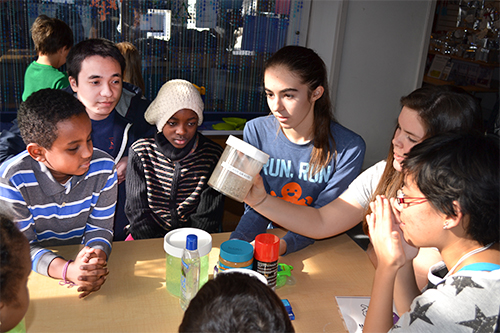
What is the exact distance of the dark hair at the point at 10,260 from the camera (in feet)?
2.77

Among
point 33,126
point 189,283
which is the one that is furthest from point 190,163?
point 189,283

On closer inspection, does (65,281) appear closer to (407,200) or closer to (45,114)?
(45,114)

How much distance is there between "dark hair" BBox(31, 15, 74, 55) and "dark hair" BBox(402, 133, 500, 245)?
8.46 ft

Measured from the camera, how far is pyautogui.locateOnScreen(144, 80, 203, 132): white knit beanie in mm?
1902

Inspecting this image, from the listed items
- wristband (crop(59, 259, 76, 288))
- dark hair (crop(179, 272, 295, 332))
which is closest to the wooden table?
wristband (crop(59, 259, 76, 288))

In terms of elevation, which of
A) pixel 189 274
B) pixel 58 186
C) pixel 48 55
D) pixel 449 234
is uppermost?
pixel 48 55

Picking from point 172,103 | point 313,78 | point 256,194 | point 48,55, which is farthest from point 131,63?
point 256,194

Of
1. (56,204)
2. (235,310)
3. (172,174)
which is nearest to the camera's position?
(235,310)

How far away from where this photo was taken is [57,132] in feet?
4.71

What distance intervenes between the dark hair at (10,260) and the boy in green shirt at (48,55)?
197 centimetres

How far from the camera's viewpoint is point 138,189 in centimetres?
189

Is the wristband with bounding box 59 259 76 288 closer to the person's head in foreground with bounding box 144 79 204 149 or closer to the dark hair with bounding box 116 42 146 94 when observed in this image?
the person's head in foreground with bounding box 144 79 204 149

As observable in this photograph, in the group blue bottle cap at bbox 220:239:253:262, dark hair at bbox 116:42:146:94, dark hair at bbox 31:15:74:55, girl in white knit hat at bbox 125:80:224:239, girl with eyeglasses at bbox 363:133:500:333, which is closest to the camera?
girl with eyeglasses at bbox 363:133:500:333

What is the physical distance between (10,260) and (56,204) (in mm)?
685
